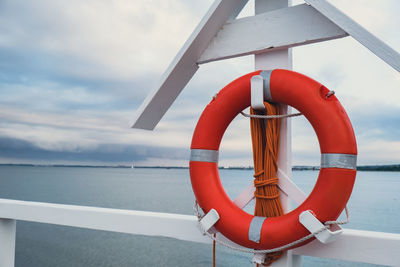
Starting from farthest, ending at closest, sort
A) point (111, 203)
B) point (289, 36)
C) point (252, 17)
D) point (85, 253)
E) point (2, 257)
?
1. point (111, 203)
2. point (85, 253)
3. point (2, 257)
4. point (252, 17)
5. point (289, 36)

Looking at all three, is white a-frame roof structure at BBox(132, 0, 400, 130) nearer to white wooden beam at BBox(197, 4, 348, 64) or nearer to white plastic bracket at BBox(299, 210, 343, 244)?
white wooden beam at BBox(197, 4, 348, 64)

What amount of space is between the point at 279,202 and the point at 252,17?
710 mm

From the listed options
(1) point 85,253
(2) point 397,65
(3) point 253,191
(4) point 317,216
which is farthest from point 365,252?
(1) point 85,253

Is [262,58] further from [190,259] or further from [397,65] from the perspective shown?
[190,259]

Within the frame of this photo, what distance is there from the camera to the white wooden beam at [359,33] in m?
0.87

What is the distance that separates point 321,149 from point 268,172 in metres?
0.19

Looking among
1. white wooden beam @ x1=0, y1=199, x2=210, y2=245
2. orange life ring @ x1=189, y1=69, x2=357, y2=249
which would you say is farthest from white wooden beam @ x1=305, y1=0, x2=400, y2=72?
white wooden beam @ x1=0, y1=199, x2=210, y2=245

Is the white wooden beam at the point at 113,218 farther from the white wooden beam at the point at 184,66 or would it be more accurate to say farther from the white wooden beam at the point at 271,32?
the white wooden beam at the point at 271,32

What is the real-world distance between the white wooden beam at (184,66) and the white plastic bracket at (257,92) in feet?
1.00

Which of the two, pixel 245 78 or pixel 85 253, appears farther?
pixel 85 253

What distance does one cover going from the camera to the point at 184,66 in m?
1.28

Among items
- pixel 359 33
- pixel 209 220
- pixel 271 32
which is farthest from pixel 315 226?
pixel 271 32

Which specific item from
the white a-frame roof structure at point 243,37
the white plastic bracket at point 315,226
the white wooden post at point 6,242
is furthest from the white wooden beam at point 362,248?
the white wooden post at point 6,242

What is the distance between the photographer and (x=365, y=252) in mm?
982
